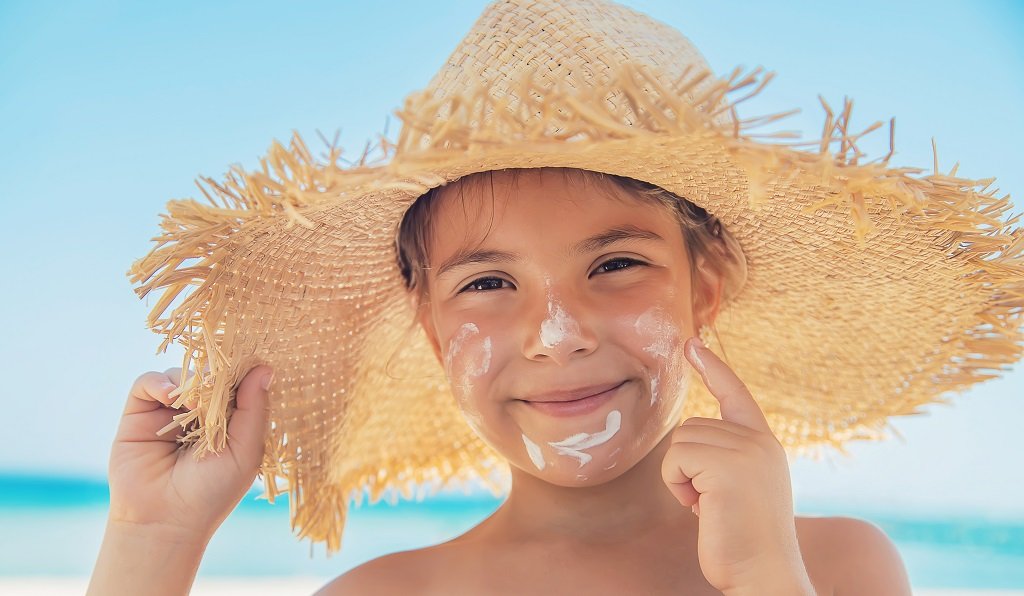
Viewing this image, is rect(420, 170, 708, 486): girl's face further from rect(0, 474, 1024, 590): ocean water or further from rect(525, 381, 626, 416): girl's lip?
rect(0, 474, 1024, 590): ocean water

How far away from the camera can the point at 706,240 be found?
1688mm

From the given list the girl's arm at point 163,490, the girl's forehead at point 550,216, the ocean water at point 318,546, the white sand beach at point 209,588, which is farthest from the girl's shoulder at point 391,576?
the ocean water at point 318,546

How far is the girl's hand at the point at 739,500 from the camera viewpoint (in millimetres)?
1219

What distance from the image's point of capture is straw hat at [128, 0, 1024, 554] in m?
1.12

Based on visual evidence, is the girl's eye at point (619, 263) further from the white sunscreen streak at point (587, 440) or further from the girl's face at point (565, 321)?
the white sunscreen streak at point (587, 440)

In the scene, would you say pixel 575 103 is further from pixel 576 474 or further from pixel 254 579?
pixel 254 579

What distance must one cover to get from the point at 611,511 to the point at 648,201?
1.99ft

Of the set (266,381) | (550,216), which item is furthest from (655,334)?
(266,381)

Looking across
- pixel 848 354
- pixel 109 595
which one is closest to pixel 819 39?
pixel 848 354

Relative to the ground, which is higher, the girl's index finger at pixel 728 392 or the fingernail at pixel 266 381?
the fingernail at pixel 266 381

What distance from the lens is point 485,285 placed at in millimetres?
1559

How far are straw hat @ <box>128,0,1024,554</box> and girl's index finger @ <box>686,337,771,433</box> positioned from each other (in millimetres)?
288

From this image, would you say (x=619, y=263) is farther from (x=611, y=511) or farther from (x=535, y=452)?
(x=611, y=511)

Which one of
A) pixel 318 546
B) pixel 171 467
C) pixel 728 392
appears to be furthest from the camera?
pixel 318 546
